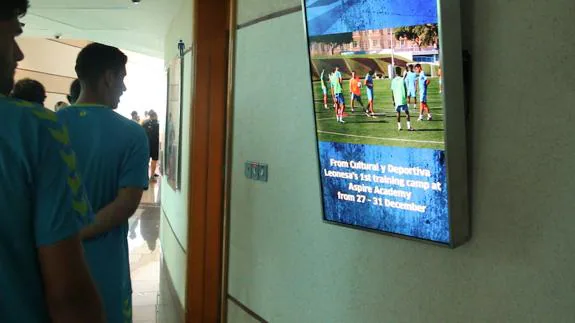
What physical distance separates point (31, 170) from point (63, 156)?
0.06 m

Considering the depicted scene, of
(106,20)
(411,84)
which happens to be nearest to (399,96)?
(411,84)

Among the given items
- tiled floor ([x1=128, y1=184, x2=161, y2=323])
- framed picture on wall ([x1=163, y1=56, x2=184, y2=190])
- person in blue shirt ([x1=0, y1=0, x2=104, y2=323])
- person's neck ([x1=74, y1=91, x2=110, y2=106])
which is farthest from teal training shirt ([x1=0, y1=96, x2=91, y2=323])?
framed picture on wall ([x1=163, y1=56, x2=184, y2=190])

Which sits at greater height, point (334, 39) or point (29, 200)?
point (334, 39)

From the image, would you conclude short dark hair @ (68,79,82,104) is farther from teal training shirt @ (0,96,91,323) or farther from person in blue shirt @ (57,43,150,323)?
teal training shirt @ (0,96,91,323)

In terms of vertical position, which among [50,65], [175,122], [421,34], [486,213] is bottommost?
[486,213]

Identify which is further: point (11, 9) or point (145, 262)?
point (145, 262)

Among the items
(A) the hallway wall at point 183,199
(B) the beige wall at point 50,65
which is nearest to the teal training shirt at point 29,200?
(A) the hallway wall at point 183,199

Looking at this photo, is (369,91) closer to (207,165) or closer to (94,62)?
(94,62)

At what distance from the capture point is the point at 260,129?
230cm

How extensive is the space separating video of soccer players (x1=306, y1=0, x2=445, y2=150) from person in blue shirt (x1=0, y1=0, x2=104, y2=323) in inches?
33.6

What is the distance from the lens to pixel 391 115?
131 centimetres

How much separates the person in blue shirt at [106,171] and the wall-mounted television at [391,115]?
759mm

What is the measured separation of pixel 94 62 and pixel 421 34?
1.33 metres

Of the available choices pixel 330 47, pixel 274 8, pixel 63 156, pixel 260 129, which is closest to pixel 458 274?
pixel 330 47
